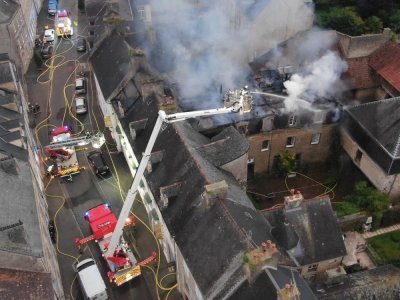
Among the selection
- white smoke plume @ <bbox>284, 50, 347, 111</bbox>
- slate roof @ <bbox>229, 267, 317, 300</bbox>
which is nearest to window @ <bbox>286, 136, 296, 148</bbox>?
white smoke plume @ <bbox>284, 50, 347, 111</bbox>

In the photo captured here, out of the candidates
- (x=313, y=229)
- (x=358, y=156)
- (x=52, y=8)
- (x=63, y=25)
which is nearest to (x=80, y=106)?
(x=63, y=25)

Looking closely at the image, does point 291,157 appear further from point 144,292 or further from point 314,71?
point 144,292

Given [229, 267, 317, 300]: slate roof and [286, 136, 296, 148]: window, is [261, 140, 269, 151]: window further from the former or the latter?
[229, 267, 317, 300]: slate roof

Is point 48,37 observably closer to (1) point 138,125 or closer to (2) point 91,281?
(1) point 138,125

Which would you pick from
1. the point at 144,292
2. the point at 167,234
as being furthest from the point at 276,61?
the point at 144,292

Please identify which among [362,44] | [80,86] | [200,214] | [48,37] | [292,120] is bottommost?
[80,86]

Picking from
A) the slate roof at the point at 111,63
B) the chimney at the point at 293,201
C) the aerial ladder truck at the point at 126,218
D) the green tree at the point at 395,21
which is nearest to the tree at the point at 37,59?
the slate roof at the point at 111,63
